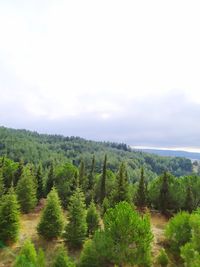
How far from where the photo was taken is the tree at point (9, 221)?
41750mm

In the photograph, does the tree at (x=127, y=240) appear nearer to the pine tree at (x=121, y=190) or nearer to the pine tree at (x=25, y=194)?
the pine tree at (x=121, y=190)

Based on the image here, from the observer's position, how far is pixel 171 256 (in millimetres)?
42625

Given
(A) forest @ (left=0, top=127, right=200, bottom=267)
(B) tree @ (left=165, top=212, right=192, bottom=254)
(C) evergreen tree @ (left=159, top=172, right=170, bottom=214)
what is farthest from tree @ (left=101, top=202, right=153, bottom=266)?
(C) evergreen tree @ (left=159, top=172, right=170, bottom=214)

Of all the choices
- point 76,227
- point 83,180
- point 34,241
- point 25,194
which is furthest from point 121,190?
point 83,180

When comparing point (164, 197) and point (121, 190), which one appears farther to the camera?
point (164, 197)

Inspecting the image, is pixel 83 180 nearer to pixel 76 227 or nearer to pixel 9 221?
pixel 76 227

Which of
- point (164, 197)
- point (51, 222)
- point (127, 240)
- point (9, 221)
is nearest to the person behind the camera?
point (127, 240)

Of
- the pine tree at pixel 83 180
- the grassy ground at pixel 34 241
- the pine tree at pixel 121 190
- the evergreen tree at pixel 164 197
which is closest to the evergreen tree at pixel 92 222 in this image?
the grassy ground at pixel 34 241

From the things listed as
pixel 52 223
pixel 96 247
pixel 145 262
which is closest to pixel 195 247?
pixel 145 262

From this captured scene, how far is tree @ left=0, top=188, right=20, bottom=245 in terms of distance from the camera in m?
41.8

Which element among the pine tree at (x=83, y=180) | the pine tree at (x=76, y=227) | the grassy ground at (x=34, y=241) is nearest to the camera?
the grassy ground at (x=34, y=241)

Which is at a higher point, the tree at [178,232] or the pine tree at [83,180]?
the pine tree at [83,180]

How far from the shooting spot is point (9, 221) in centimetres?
4216

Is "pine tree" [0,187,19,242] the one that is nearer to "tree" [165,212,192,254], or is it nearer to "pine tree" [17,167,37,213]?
"pine tree" [17,167,37,213]
